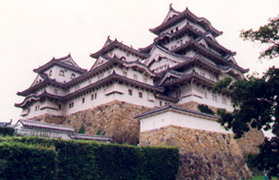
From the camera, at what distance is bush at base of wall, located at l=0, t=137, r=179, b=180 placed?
10883mm

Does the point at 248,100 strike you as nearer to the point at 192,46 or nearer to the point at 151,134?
the point at 151,134

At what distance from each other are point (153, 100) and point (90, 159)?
1779 cm

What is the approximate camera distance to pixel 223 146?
2328 centimetres

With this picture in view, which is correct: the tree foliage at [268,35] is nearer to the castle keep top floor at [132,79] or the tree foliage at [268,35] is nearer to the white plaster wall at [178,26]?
the castle keep top floor at [132,79]

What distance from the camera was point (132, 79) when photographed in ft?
92.1

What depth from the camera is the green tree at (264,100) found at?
42.8 ft

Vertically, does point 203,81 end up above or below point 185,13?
below

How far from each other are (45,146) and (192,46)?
30776 mm

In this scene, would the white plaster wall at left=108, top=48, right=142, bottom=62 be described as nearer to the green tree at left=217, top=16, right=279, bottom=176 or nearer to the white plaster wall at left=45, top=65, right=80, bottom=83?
the white plaster wall at left=45, top=65, right=80, bottom=83

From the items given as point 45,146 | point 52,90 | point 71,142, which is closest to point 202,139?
point 71,142

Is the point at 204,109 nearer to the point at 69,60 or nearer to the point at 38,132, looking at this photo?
the point at 38,132

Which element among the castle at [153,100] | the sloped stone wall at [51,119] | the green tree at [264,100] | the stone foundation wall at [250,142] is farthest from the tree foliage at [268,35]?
the sloped stone wall at [51,119]

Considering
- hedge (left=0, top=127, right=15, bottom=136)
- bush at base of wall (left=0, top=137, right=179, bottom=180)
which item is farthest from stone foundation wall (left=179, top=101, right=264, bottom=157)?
hedge (left=0, top=127, right=15, bottom=136)

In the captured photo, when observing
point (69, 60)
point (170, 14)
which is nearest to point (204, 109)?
point (69, 60)
